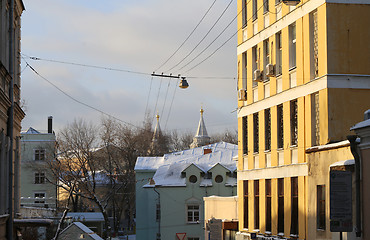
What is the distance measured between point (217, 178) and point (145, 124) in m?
46.6

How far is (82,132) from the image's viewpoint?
75.2 meters

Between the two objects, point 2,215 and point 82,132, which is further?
point 82,132

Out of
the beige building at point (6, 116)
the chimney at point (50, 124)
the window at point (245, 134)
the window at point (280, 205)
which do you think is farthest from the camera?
the chimney at point (50, 124)

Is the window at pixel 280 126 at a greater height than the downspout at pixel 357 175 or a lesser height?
greater

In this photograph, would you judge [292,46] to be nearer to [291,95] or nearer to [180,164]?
[291,95]

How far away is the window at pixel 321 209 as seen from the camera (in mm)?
21828

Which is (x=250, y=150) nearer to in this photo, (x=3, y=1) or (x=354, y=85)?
(x=354, y=85)

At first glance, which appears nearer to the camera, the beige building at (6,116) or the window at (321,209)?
the beige building at (6,116)

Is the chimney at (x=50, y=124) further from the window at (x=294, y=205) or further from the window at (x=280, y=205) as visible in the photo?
the window at (x=294, y=205)

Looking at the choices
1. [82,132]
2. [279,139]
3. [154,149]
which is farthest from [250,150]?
[154,149]

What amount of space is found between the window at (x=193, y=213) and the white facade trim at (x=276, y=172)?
22.6 meters

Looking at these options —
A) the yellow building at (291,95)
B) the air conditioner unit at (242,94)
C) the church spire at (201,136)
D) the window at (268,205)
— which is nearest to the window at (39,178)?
the church spire at (201,136)

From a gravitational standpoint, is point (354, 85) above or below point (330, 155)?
above

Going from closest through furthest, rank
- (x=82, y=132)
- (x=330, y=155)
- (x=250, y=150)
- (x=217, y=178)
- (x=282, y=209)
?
(x=330, y=155) < (x=282, y=209) < (x=250, y=150) < (x=217, y=178) < (x=82, y=132)
